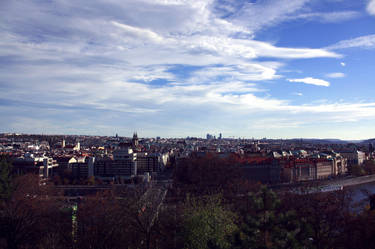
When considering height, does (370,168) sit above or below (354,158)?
below

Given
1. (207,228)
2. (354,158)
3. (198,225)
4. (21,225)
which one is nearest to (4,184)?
(21,225)

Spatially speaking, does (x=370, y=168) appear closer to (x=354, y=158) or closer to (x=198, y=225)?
(x=354, y=158)

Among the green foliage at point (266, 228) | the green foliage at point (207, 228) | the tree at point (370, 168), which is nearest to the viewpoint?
the green foliage at point (266, 228)

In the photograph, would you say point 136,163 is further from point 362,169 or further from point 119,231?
point 119,231

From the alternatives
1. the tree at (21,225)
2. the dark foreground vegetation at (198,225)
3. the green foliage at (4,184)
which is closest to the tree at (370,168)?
the dark foreground vegetation at (198,225)

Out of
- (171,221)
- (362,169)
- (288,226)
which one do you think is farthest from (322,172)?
(288,226)

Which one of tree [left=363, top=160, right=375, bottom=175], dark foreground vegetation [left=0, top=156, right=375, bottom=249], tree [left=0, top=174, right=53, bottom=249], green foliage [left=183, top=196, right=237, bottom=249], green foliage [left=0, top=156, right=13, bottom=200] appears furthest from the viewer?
tree [left=363, top=160, right=375, bottom=175]

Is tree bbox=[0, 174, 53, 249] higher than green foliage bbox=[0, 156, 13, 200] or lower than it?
lower

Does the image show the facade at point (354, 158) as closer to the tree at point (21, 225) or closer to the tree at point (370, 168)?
the tree at point (370, 168)

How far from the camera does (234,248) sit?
8992mm

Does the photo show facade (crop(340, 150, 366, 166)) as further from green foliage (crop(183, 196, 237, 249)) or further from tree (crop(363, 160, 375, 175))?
green foliage (crop(183, 196, 237, 249))

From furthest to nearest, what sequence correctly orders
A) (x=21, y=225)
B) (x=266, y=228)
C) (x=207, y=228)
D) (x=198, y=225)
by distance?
(x=21, y=225) < (x=198, y=225) < (x=207, y=228) < (x=266, y=228)

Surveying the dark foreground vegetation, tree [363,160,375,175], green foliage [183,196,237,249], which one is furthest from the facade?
green foliage [183,196,237,249]

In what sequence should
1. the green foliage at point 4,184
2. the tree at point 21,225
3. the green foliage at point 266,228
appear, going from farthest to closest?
the green foliage at point 4,184 → the tree at point 21,225 → the green foliage at point 266,228
